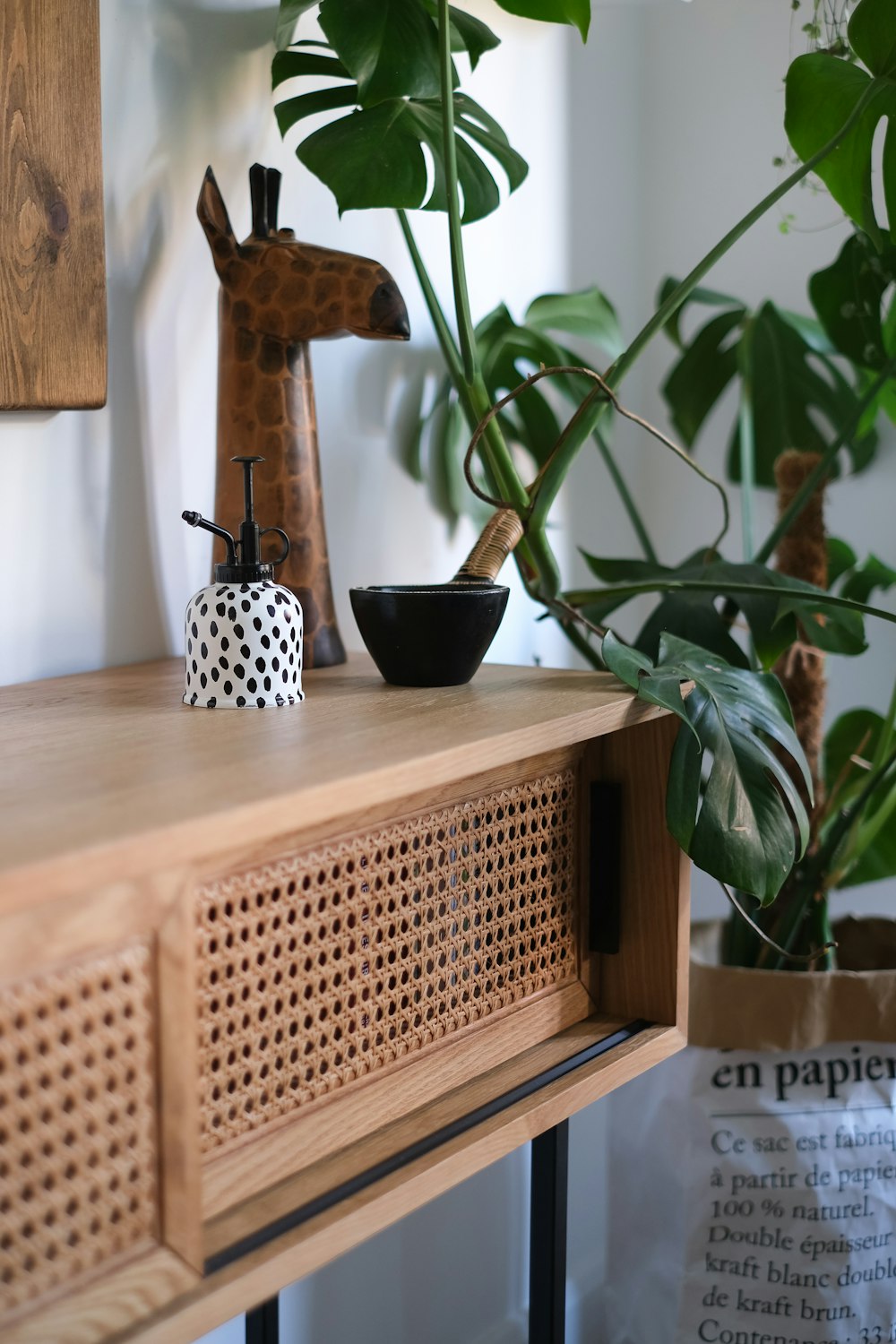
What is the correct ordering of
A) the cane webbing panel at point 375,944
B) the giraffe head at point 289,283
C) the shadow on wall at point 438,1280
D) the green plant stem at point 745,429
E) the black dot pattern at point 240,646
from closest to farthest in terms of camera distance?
the cane webbing panel at point 375,944, the black dot pattern at point 240,646, the giraffe head at point 289,283, the shadow on wall at point 438,1280, the green plant stem at point 745,429

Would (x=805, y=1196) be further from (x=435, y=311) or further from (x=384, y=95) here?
(x=384, y=95)

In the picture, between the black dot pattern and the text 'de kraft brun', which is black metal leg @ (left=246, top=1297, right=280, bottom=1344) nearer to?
the text 'de kraft brun'

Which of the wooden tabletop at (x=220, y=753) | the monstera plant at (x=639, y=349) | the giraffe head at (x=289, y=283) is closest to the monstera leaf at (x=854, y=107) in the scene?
the monstera plant at (x=639, y=349)

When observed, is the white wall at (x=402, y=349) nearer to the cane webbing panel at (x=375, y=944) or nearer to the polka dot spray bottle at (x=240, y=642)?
the polka dot spray bottle at (x=240, y=642)

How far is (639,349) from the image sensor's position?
1.09m

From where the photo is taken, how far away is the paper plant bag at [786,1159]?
1.30 metres

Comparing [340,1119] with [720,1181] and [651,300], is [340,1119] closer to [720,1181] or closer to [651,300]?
[720,1181]

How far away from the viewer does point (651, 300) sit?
6.01ft

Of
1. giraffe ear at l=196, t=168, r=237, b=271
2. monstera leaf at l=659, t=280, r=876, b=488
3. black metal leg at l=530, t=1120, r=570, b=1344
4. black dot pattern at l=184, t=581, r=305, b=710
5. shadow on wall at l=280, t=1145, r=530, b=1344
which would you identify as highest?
giraffe ear at l=196, t=168, r=237, b=271

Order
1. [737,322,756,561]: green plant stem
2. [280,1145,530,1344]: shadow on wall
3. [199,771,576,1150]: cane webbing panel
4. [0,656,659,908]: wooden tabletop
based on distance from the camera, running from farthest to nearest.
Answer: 1. [737,322,756,561]: green plant stem
2. [280,1145,530,1344]: shadow on wall
3. [199,771,576,1150]: cane webbing panel
4. [0,656,659,908]: wooden tabletop

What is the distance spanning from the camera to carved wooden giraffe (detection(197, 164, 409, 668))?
1002 millimetres

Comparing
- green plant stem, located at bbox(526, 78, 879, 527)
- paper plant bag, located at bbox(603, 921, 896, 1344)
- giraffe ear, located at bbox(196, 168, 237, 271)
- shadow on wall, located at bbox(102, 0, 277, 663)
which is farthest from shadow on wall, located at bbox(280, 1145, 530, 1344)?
giraffe ear, located at bbox(196, 168, 237, 271)

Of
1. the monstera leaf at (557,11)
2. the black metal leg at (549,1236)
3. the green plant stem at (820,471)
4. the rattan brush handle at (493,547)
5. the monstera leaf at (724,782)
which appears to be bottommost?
the black metal leg at (549,1236)

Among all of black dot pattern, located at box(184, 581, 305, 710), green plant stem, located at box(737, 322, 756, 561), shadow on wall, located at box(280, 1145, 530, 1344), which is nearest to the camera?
black dot pattern, located at box(184, 581, 305, 710)
